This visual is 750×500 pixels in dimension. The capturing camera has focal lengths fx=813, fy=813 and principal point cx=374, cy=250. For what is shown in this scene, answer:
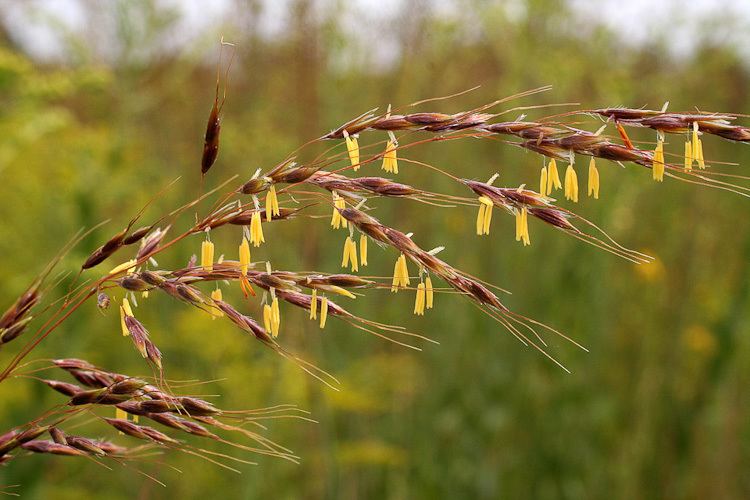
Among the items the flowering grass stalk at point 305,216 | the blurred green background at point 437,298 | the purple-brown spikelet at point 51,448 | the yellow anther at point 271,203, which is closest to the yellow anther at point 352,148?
the flowering grass stalk at point 305,216

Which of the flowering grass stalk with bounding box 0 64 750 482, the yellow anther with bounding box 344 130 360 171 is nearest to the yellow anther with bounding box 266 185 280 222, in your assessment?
the flowering grass stalk with bounding box 0 64 750 482

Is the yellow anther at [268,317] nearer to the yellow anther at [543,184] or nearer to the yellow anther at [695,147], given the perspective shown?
the yellow anther at [543,184]

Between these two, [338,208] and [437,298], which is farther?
[437,298]

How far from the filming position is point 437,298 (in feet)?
15.1

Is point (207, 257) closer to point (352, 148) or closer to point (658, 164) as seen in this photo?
point (352, 148)

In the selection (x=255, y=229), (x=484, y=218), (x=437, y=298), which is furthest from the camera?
(x=437, y=298)

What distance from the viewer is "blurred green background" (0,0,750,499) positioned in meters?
3.33

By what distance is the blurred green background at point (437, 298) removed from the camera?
10.9 feet

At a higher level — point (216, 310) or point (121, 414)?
point (216, 310)

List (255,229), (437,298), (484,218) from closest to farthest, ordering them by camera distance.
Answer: (255,229)
(484,218)
(437,298)

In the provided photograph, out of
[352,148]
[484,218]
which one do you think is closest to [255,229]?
[352,148]

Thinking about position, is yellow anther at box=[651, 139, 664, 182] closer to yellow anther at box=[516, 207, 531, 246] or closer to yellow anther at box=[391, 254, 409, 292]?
yellow anther at box=[516, 207, 531, 246]

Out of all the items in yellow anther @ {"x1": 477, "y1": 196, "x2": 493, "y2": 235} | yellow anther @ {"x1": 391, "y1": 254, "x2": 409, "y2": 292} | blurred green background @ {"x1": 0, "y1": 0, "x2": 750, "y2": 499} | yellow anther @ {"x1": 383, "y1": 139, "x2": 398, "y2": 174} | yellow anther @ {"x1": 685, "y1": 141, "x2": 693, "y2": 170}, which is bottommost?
blurred green background @ {"x1": 0, "y1": 0, "x2": 750, "y2": 499}

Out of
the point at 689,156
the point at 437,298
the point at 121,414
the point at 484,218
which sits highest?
the point at 689,156
